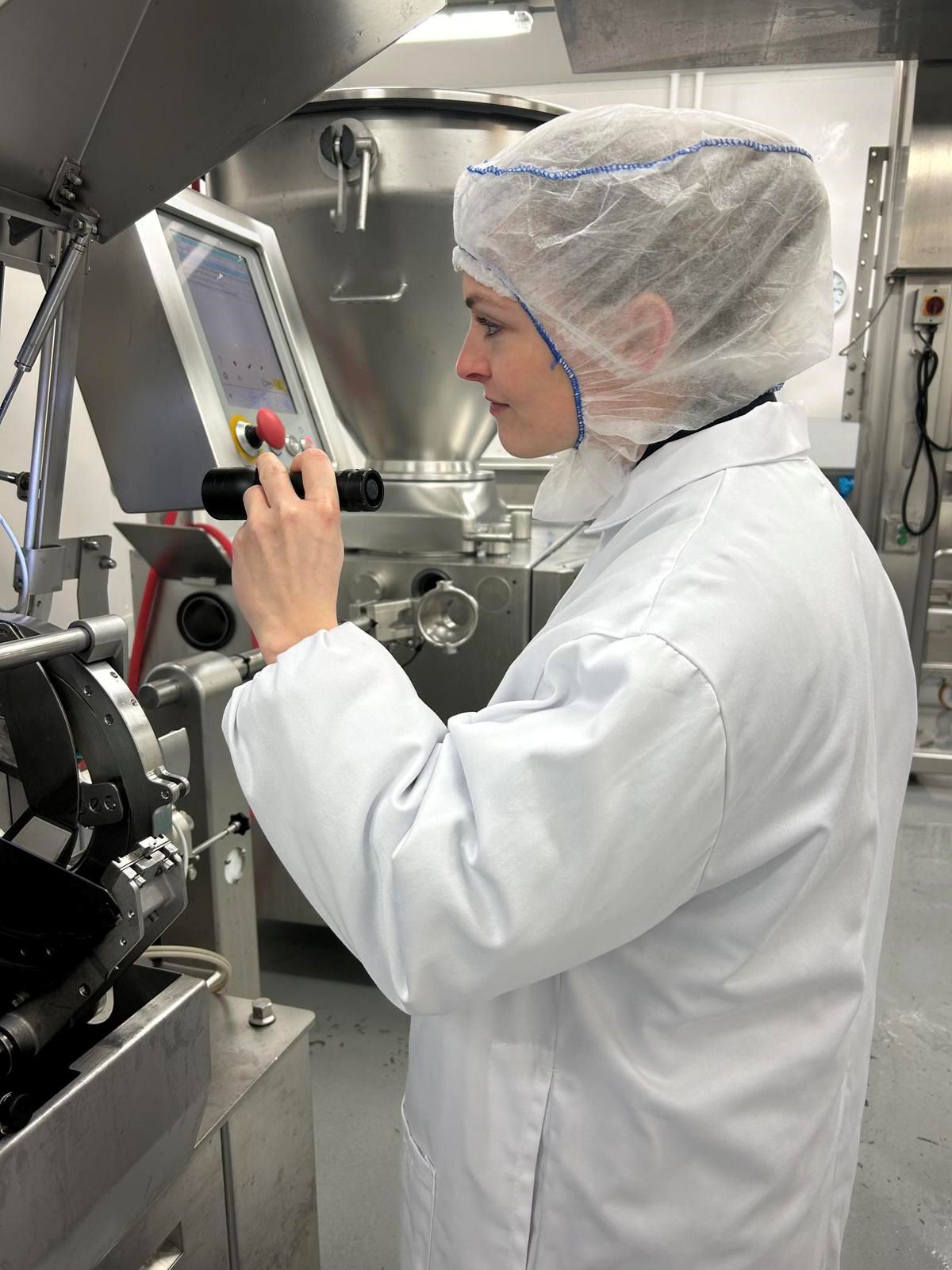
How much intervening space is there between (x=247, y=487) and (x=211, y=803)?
0.49m

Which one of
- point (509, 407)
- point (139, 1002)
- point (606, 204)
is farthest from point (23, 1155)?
point (606, 204)

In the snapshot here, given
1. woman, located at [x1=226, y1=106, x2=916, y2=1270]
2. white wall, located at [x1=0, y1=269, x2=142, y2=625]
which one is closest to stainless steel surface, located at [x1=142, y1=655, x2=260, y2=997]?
woman, located at [x1=226, y1=106, x2=916, y2=1270]

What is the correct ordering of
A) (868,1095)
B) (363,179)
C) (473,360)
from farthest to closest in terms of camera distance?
(868,1095) < (363,179) < (473,360)

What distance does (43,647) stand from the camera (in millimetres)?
565

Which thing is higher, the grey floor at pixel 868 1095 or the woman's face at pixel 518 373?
the woman's face at pixel 518 373

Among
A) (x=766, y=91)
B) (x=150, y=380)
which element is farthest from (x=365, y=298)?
(x=766, y=91)

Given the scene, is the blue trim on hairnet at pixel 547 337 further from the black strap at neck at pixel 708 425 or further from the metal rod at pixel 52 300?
the metal rod at pixel 52 300

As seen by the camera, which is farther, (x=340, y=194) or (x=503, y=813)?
(x=340, y=194)

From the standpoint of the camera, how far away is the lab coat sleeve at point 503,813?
49 cm

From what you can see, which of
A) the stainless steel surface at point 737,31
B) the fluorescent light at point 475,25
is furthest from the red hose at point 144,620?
the fluorescent light at point 475,25

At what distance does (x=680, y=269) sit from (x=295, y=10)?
0.42 meters

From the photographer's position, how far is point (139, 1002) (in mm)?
667

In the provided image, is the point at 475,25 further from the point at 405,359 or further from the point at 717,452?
the point at 717,452

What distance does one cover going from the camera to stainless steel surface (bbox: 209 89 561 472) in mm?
1452
